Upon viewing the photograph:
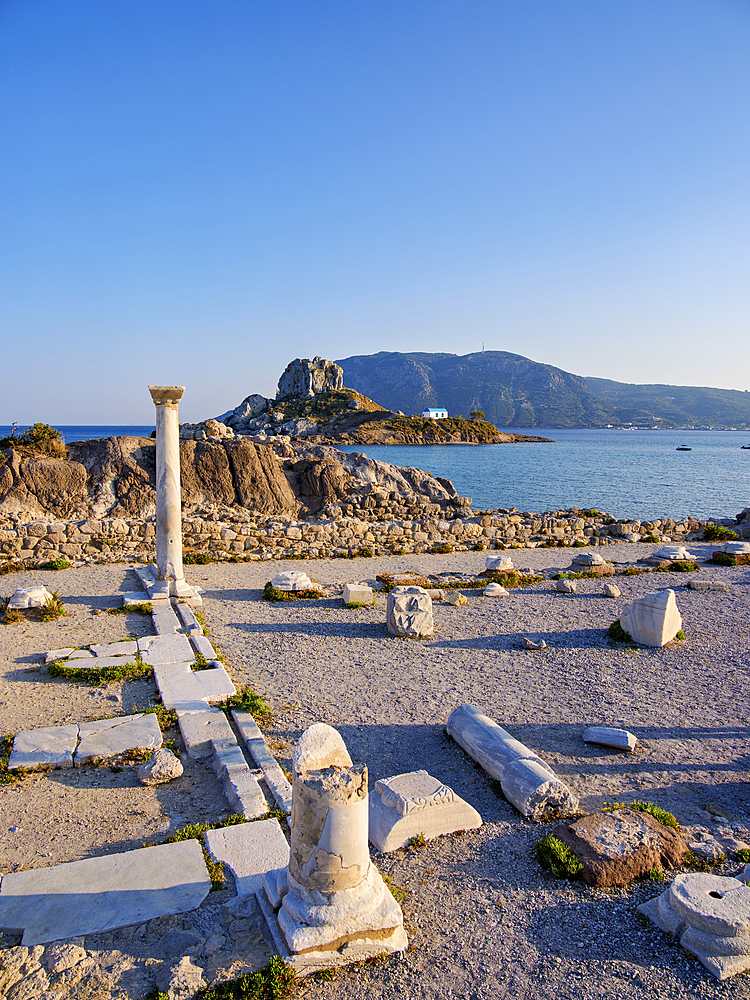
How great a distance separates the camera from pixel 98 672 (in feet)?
23.1

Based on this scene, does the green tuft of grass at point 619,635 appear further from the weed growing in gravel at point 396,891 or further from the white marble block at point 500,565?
the weed growing in gravel at point 396,891

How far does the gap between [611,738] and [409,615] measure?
3.63 meters

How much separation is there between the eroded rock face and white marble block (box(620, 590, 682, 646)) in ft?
266

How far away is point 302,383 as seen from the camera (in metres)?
89.2

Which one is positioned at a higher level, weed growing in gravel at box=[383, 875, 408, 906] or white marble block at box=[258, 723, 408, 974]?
white marble block at box=[258, 723, 408, 974]

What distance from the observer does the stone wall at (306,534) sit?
13.2 metres

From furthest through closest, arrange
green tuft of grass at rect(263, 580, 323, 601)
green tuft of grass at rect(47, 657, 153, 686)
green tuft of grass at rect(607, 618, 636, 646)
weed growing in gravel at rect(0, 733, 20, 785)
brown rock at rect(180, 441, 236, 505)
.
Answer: brown rock at rect(180, 441, 236, 505) → green tuft of grass at rect(263, 580, 323, 601) → green tuft of grass at rect(607, 618, 636, 646) → green tuft of grass at rect(47, 657, 153, 686) → weed growing in gravel at rect(0, 733, 20, 785)

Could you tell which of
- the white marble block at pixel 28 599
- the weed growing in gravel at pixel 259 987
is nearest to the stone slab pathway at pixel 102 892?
the weed growing in gravel at pixel 259 987

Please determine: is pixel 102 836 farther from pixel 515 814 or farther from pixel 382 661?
pixel 382 661

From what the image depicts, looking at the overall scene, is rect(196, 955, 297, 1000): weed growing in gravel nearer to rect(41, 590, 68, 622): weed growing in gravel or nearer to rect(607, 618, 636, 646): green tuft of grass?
rect(607, 618, 636, 646): green tuft of grass

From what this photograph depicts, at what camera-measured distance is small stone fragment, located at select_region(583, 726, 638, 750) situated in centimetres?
582

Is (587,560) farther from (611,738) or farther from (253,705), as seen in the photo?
(253,705)

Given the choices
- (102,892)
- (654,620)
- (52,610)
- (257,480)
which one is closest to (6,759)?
(102,892)

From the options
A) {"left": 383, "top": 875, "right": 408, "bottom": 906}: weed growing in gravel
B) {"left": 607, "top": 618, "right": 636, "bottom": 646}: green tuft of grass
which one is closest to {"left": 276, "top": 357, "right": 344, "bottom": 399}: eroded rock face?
{"left": 607, "top": 618, "right": 636, "bottom": 646}: green tuft of grass
